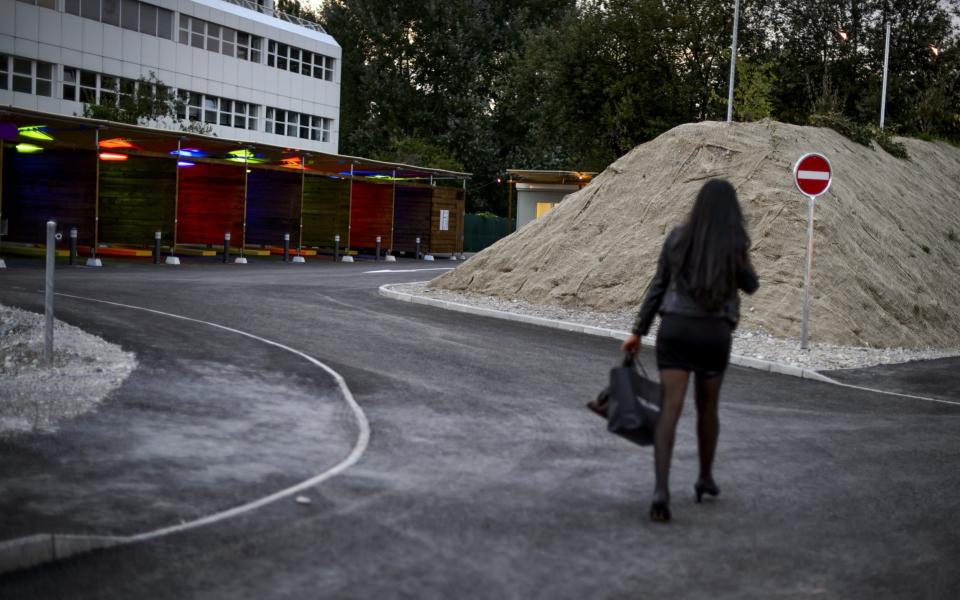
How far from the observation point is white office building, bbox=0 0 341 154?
4619 centimetres

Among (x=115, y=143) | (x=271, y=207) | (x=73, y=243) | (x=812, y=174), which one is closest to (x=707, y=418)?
(x=812, y=174)

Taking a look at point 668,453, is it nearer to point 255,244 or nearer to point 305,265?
point 305,265

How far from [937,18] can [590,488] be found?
128ft

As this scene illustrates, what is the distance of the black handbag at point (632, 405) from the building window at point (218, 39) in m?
51.8

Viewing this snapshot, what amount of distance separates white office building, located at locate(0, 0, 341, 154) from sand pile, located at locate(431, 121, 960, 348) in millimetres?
32225

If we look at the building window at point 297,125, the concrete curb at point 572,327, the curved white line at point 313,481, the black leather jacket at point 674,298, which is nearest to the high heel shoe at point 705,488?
the black leather jacket at point 674,298

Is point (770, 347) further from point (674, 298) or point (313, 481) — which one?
point (313, 481)

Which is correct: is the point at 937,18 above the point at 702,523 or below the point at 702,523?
above

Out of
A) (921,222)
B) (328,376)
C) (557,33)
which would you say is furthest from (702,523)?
(557,33)

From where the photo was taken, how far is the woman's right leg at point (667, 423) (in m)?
5.58

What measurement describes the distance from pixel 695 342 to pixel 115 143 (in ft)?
81.7

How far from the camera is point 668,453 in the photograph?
5.59m

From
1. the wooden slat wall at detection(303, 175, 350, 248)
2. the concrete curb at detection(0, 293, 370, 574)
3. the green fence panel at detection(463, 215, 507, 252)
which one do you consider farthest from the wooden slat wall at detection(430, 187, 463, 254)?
the concrete curb at detection(0, 293, 370, 574)

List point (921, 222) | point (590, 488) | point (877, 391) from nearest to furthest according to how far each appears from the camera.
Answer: point (590, 488) → point (877, 391) → point (921, 222)
